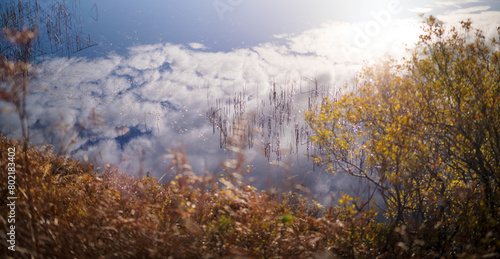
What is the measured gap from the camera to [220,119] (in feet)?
101

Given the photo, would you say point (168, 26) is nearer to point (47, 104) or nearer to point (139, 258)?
point (47, 104)

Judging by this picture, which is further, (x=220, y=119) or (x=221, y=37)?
(x=221, y=37)

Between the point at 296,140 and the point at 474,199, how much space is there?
22.0m

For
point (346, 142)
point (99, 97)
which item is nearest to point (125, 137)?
point (99, 97)

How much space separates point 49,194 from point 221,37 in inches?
2276

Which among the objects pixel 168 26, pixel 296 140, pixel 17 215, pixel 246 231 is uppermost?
pixel 168 26

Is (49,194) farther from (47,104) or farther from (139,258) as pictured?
(47,104)

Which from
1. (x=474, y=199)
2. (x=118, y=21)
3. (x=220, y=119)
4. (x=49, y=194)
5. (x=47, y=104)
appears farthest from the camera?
(x=118, y=21)

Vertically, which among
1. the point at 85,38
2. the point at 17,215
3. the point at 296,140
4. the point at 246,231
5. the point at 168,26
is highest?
the point at 168,26

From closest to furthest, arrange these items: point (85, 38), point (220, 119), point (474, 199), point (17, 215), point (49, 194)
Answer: point (17, 215) → point (49, 194) → point (474, 199) → point (220, 119) → point (85, 38)

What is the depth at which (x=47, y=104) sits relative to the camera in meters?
28.7

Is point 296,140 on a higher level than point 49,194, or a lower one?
lower

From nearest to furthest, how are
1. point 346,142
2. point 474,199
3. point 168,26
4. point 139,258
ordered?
point 139,258 → point 474,199 → point 346,142 → point 168,26

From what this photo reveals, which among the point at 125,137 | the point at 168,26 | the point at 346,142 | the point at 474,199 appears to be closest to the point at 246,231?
the point at 474,199
